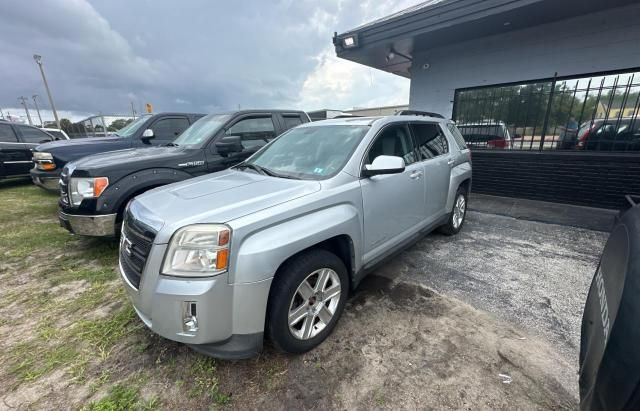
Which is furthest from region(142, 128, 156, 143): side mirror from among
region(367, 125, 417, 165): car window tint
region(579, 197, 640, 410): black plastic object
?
region(579, 197, 640, 410): black plastic object

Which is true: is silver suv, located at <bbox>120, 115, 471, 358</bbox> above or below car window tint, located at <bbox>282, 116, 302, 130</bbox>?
below

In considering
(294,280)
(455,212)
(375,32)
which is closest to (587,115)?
(455,212)

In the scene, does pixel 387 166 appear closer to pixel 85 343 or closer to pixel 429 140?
pixel 429 140

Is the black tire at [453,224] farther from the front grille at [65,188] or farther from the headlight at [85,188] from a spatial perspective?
the front grille at [65,188]

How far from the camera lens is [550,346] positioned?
218 centimetres

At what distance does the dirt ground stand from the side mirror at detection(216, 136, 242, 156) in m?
2.29

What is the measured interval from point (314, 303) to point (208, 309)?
82 cm

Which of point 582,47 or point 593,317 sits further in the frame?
point 582,47

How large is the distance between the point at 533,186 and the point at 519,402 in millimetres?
6006

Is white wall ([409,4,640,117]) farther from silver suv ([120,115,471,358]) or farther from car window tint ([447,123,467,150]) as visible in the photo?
silver suv ([120,115,471,358])

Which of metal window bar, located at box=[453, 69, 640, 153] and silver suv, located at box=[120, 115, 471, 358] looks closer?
silver suv, located at box=[120, 115, 471, 358]

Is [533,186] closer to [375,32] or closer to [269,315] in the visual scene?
[375,32]

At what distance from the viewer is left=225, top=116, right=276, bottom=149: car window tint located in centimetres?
459

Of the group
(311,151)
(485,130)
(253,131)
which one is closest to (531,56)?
(485,130)
